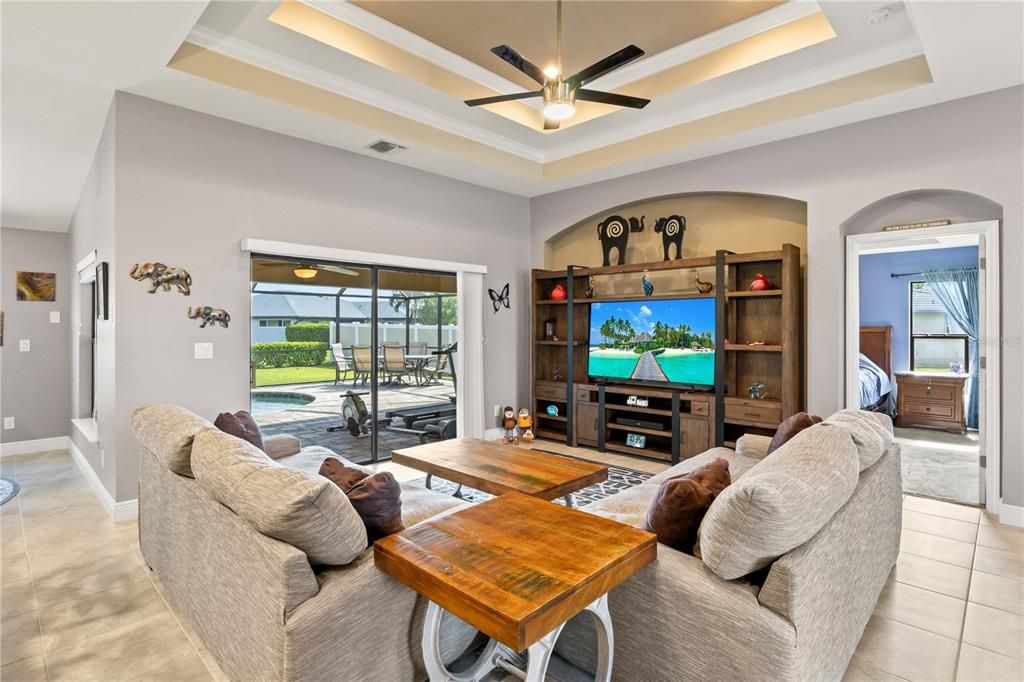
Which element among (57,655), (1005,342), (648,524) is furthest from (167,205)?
(1005,342)

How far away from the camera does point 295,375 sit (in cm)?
454

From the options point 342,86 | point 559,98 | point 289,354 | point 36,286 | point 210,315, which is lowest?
point 289,354

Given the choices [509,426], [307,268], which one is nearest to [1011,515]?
Answer: [509,426]

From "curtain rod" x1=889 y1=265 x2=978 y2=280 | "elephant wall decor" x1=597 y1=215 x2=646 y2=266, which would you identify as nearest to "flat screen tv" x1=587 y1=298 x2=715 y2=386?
"elephant wall decor" x1=597 y1=215 x2=646 y2=266

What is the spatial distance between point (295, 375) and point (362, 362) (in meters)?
0.61

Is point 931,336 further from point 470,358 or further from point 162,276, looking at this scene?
point 162,276

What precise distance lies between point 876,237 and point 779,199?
35.8 inches

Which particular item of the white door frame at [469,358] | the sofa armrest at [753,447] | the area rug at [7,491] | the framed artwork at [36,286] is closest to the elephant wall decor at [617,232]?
the white door frame at [469,358]

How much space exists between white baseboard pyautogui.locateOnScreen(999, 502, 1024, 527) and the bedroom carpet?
318 millimetres

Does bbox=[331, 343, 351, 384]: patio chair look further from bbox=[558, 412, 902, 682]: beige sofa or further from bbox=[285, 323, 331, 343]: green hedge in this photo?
bbox=[558, 412, 902, 682]: beige sofa

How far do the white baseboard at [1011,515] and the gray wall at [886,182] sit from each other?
0.04 m

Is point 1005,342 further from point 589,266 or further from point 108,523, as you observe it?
point 108,523

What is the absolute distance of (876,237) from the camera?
4180mm

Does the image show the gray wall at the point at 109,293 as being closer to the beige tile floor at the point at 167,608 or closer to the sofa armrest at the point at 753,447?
the beige tile floor at the point at 167,608
